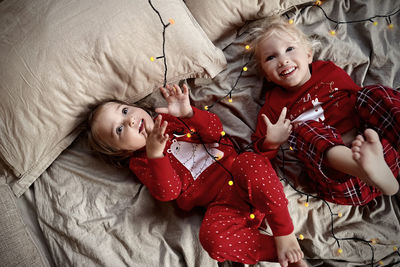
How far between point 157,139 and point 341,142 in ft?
1.96

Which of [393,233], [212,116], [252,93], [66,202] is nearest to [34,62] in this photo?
[66,202]

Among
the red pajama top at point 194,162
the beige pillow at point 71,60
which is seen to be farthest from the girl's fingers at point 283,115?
the beige pillow at point 71,60

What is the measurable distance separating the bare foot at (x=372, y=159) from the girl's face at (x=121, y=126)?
2.18ft

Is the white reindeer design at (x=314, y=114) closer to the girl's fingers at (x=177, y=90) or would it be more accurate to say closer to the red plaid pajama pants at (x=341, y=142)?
the red plaid pajama pants at (x=341, y=142)

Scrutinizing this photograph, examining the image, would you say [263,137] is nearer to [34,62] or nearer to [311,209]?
Result: [311,209]

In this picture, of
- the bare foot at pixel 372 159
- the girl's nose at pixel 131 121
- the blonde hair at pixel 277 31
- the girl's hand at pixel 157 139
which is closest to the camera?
the bare foot at pixel 372 159

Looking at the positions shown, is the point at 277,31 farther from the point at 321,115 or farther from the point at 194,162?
the point at 194,162

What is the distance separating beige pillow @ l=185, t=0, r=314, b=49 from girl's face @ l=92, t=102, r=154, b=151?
45 centimetres

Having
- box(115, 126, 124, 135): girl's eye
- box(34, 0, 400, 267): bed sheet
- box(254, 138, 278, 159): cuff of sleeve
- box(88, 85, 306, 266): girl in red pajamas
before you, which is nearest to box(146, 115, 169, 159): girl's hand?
box(88, 85, 306, 266): girl in red pajamas

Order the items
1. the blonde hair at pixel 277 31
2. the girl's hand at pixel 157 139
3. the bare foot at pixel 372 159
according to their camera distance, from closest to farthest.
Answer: the bare foot at pixel 372 159 → the girl's hand at pixel 157 139 → the blonde hair at pixel 277 31

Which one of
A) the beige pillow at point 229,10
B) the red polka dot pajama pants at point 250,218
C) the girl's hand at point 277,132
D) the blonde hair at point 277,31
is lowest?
the red polka dot pajama pants at point 250,218

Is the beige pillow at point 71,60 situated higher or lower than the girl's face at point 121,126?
higher

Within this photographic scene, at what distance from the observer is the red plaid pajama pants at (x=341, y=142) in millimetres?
949

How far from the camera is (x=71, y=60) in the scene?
1058mm
